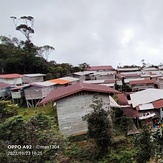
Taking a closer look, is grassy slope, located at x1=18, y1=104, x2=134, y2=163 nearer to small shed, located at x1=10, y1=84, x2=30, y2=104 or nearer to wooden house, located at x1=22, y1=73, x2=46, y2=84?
small shed, located at x1=10, y1=84, x2=30, y2=104

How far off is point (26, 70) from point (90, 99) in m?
29.9

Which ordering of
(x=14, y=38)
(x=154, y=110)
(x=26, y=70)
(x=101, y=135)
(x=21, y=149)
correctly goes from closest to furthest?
(x=21, y=149) < (x=101, y=135) < (x=154, y=110) < (x=26, y=70) < (x=14, y=38)

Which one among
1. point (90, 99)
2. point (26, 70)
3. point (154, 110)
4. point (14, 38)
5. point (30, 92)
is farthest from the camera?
point (14, 38)

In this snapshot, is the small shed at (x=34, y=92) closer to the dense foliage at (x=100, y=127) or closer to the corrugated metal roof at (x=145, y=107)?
the corrugated metal roof at (x=145, y=107)

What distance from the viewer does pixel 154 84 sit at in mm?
32062

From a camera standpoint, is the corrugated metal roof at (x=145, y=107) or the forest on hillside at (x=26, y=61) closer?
the corrugated metal roof at (x=145, y=107)

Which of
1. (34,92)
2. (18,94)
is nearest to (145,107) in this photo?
(34,92)

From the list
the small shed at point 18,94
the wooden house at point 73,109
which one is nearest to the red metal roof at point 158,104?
the wooden house at point 73,109

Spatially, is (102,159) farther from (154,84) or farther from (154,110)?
(154,84)

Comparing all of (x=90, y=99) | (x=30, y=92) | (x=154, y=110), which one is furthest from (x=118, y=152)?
(x=30, y=92)

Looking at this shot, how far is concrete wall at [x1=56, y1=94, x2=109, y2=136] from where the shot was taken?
15.0 meters

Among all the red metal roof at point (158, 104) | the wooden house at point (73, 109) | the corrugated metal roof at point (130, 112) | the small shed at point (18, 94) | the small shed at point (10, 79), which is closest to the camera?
the wooden house at point (73, 109)

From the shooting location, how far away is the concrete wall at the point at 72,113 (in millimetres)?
14953

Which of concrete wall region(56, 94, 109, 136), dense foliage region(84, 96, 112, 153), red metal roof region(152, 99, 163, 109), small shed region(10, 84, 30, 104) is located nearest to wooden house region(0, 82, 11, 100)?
small shed region(10, 84, 30, 104)
